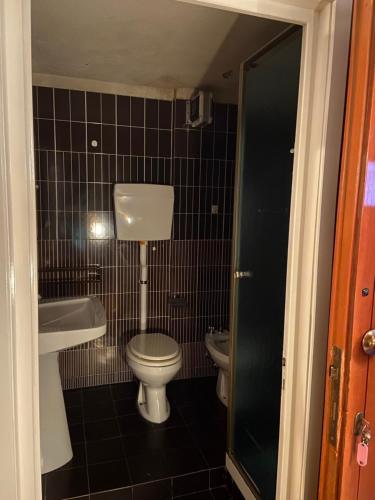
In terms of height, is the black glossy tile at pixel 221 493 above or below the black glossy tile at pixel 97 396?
below

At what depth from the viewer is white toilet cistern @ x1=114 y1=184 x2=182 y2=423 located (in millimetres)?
2154

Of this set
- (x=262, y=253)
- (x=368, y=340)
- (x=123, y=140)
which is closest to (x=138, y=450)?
(x=262, y=253)

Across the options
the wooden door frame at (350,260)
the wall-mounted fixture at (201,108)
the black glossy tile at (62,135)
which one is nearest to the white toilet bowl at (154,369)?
the wooden door frame at (350,260)

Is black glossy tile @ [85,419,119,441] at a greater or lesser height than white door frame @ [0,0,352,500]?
lesser

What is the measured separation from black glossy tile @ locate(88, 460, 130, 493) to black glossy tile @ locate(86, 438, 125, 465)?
39 mm

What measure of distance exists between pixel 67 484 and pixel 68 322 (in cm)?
78

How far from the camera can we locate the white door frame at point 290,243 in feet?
2.47

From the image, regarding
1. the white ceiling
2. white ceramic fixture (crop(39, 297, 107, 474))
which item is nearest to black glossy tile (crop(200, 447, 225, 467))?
white ceramic fixture (crop(39, 297, 107, 474))

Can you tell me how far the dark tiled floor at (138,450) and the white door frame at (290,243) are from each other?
861 millimetres

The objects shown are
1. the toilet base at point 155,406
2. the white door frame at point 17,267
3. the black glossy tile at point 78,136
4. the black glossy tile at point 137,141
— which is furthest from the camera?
the black glossy tile at point 137,141

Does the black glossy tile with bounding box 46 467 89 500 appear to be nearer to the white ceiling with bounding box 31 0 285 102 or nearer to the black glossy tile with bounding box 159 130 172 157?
the black glossy tile with bounding box 159 130 172 157

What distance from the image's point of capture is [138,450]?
1.97m

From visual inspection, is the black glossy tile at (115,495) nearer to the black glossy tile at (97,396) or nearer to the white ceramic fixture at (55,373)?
the white ceramic fixture at (55,373)

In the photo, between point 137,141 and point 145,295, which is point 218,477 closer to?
point 145,295
